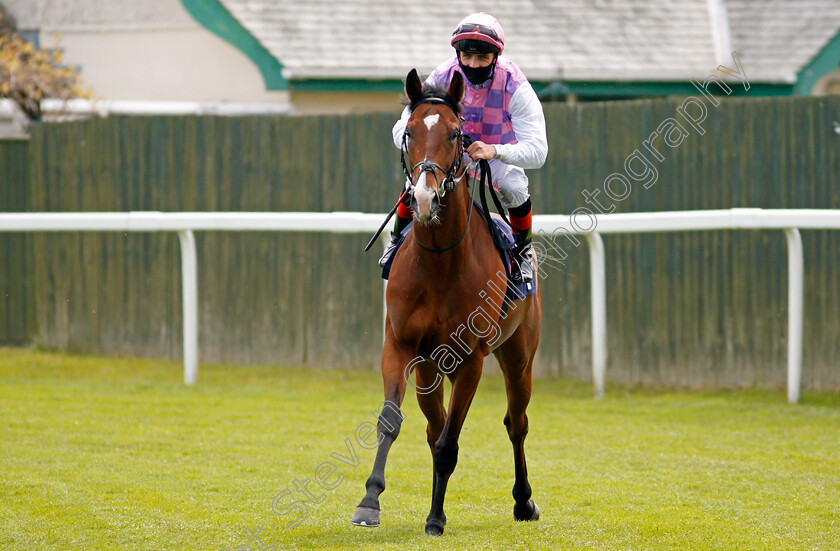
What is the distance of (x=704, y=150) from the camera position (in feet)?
28.6

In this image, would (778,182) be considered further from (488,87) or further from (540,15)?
(540,15)

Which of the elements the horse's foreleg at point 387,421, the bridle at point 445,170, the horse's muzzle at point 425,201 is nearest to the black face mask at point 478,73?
the bridle at point 445,170

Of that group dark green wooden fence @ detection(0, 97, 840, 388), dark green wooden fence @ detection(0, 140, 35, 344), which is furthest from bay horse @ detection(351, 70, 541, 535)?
dark green wooden fence @ detection(0, 140, 35, 344)

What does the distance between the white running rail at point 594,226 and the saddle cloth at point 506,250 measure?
2563mm

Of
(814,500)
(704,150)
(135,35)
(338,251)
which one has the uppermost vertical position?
(135,35)

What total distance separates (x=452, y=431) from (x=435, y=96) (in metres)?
1.56

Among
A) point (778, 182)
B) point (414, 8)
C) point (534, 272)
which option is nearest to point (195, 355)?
point (534, 272)

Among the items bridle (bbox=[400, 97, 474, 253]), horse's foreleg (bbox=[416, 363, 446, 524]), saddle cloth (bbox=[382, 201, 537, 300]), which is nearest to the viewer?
bridle (bbox=[400, 97, 474, 253])

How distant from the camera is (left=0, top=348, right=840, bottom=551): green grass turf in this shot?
484 cm

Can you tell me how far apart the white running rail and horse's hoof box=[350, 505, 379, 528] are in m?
4.07

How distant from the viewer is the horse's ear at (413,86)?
4.60 m

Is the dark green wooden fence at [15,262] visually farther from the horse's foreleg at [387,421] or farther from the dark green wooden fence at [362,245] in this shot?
the horse's foreleg at [387,421]

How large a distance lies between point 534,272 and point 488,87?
112cm

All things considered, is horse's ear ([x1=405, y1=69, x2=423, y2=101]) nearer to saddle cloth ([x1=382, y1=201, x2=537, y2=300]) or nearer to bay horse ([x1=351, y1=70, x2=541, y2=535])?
bay horse ([x1=351, y1=70, x2=541, y2=535])
